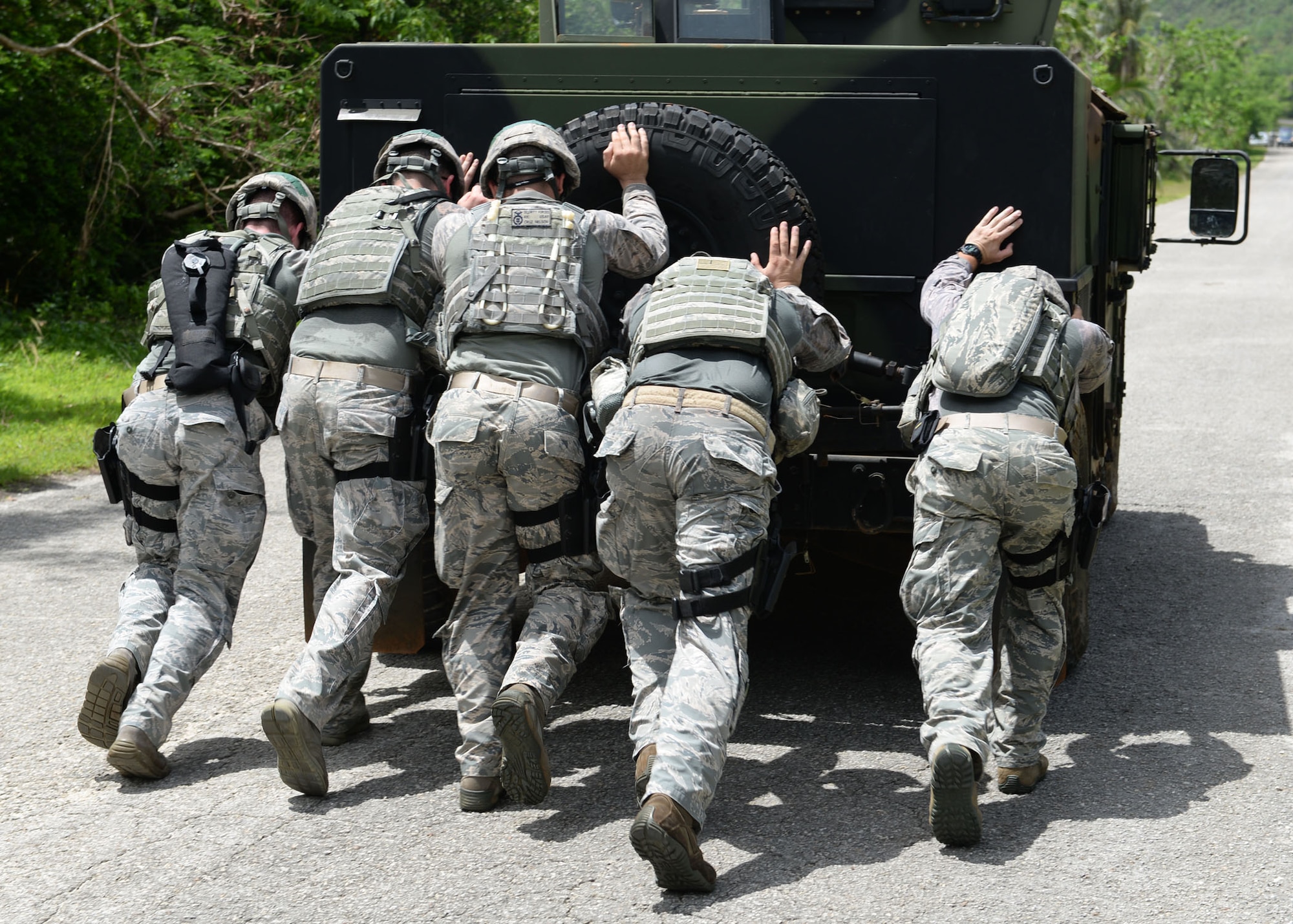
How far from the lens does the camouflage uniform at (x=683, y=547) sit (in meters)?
3.98

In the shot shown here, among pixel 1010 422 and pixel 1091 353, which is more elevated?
pixel 1091 353

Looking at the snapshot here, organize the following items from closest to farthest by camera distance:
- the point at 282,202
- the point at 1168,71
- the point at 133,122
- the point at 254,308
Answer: the point at 254,308
the point at 282,202
the point at 133,122
the point at 1168,71

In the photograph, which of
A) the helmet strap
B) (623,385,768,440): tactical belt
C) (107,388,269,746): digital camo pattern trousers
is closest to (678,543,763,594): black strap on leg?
(623,385,768,440): tactical belt

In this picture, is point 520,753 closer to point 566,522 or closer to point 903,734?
point 566,522

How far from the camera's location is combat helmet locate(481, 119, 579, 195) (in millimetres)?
4645

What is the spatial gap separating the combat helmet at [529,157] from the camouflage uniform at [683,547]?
804mm

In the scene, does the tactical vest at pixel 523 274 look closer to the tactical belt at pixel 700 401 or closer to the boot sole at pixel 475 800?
the tactical belt at pixel 700 401

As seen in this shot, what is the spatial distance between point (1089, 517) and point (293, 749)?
244 centimetres

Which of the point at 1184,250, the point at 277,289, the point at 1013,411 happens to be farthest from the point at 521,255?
the point at 1184,250

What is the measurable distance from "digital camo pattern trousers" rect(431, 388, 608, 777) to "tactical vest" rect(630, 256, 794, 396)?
40 cm

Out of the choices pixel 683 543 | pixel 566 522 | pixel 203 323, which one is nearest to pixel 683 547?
pixel 683 543

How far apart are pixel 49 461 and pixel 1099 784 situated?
7.30m

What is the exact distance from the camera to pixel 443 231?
15.5 ft

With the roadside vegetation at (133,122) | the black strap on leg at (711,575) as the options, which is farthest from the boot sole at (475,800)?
the roadside vegetation at (133,122)
